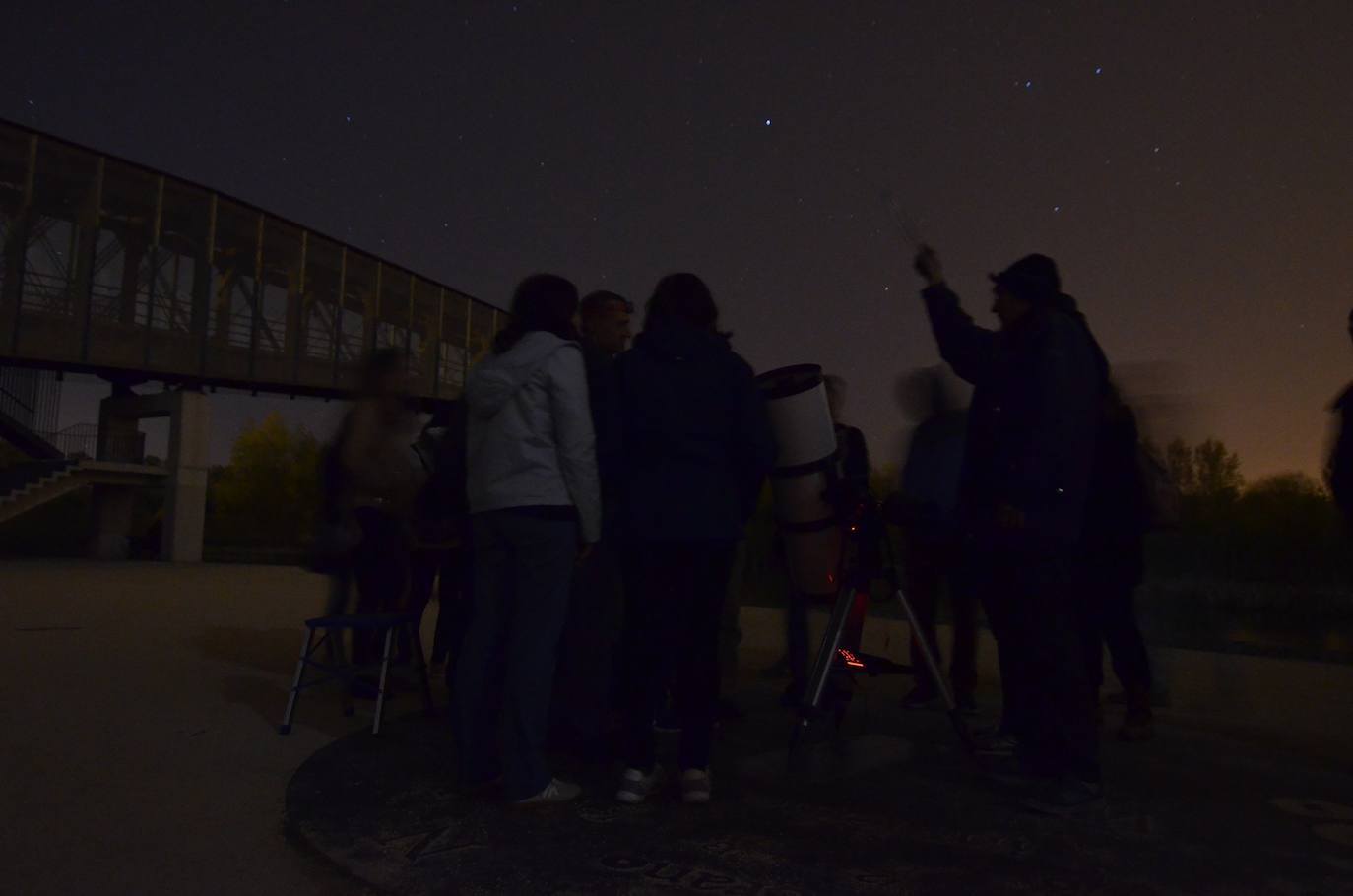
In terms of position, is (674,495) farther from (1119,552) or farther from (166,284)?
(166,284)

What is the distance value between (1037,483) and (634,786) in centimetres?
184

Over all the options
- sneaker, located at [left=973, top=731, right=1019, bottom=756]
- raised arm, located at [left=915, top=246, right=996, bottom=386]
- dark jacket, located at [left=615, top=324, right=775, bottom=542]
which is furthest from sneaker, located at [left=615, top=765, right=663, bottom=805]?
raised arm, located at [left=915, top=246, right=996, bottom=386]

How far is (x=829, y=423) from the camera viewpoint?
4.01m

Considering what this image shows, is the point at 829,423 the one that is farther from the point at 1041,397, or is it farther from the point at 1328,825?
the point at 1328,825

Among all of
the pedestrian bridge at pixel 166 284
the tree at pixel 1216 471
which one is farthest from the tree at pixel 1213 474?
the pedestrian bridge at pixel 166 284

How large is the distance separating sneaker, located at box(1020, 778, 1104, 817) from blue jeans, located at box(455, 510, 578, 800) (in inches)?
70.6

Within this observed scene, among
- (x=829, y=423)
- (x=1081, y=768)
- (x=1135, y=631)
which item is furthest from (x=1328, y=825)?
(x=829, y=423)

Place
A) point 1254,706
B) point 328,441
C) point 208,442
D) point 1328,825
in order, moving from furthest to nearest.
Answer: point 208,442 → point 1254,706 → point 328,441 → point 1328,825

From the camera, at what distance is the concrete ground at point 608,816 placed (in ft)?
9.21

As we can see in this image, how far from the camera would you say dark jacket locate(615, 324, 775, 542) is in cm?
346

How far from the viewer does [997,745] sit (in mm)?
4418

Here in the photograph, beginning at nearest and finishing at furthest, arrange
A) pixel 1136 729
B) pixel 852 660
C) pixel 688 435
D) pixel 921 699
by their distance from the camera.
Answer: pixel 688 435 < pixel 852 660 < pixel 1136 729 < pixel 921 699

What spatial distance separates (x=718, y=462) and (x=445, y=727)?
222cm

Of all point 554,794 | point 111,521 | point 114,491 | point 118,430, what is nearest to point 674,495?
point 554,794
